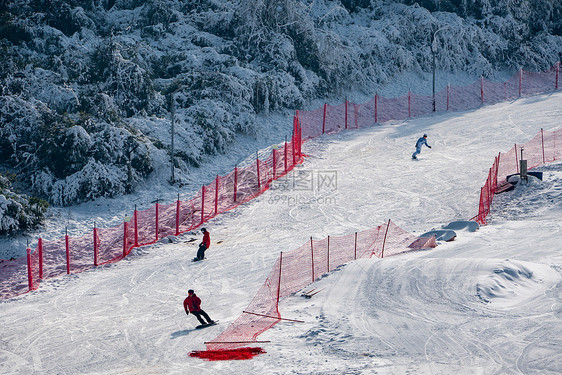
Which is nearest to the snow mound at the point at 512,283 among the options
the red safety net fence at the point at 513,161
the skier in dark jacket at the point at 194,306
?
the skier in dark jacket at the point at 194,306

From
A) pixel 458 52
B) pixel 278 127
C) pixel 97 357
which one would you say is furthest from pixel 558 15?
pixel 97 357

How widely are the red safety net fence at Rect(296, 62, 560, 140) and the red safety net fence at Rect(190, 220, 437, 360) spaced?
592 inches

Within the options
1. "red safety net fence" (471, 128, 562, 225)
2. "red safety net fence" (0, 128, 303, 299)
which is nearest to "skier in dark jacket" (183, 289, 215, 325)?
"red safety net fence" (0, 128, 303, 299)

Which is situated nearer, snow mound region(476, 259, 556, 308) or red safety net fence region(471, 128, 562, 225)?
snow mound region(476, 259, 556, 308)

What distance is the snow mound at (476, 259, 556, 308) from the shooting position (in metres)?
13.7

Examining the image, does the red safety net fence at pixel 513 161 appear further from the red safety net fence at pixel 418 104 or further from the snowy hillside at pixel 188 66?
the snowy hillside at pixel 188 66

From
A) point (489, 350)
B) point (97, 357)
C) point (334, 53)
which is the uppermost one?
point (334, 53)

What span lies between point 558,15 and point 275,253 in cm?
4198

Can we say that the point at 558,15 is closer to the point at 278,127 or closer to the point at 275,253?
the point at 278,127

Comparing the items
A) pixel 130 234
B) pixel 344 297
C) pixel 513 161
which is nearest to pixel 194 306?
pixel 344 297

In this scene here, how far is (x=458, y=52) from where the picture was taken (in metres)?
47.5

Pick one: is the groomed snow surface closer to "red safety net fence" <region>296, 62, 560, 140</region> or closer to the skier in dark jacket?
the skier in dark jacket

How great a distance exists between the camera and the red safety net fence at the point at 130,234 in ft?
64.0

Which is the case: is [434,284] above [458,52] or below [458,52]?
below
